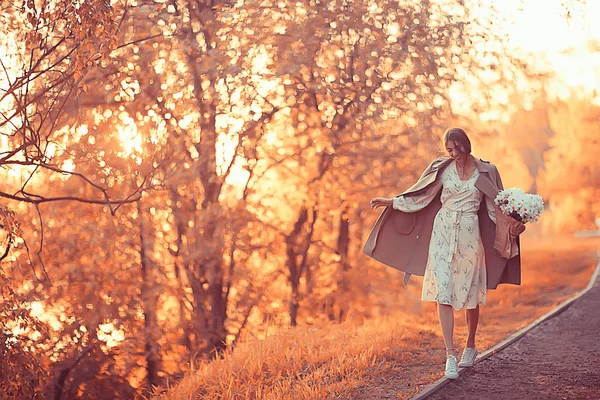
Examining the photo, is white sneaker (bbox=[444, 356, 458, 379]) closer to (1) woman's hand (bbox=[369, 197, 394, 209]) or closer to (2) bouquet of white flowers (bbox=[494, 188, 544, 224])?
Result: (2) bouquet of white flowers (bbox=[494, 188, 544, 224])

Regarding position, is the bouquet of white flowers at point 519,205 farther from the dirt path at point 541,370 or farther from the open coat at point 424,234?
the dirt path at point 541,370

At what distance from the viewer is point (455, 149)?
7.12 m

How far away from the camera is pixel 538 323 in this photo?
11.2 m

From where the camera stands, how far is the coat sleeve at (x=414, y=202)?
7738 mm

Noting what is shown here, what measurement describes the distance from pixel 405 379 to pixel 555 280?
13.6m

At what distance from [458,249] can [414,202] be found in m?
0.78

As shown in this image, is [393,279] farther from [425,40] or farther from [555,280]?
[555,280]

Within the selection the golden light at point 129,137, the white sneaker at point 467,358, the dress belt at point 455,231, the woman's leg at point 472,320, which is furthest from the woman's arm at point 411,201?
the golden light at point 129,137

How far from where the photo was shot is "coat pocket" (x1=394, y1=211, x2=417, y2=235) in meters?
8.13

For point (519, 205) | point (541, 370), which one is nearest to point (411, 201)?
point (519, 205)

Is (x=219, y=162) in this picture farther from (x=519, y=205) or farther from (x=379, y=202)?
(x=519, y=205)

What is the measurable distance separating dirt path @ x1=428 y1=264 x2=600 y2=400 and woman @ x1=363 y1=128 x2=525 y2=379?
0.30m

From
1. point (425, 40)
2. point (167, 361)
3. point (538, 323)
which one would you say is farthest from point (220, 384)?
point (425, 40)

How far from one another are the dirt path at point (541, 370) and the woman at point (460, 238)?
30 centimetres
